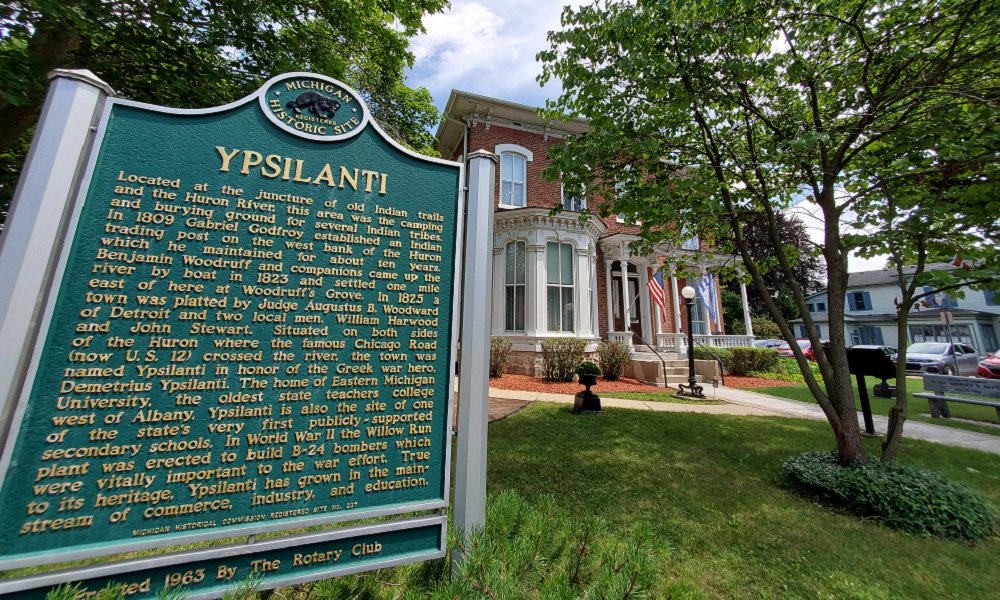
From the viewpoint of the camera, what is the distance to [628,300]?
55.8ft

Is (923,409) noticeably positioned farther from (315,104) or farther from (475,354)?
(315,104)

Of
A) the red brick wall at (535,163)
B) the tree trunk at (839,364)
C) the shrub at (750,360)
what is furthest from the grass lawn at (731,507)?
the shrub at (750,360)

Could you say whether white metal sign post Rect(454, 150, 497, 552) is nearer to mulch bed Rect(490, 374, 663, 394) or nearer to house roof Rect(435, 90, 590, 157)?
mulch bed Rect(490, 374, 663, 394)

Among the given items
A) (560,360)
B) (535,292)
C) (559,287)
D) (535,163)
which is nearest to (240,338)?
(560,360)

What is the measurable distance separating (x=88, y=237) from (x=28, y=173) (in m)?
0.34

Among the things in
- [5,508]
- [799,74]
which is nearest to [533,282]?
[799,74]

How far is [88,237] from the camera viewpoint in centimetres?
192

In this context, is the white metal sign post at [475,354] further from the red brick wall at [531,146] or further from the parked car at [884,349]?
the red brick wall at [531,146]

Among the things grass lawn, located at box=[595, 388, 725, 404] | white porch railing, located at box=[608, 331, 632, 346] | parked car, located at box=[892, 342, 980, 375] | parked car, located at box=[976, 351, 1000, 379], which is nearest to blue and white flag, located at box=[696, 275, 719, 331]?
white porch railing, located at box=[608, 331, 632, 346]

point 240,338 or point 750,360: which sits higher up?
point 240,338

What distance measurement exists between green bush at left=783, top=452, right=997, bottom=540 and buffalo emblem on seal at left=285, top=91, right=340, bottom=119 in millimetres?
6390

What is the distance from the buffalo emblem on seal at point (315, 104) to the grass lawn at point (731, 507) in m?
3.32

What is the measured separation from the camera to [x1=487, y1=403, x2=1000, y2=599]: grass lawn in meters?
2.95

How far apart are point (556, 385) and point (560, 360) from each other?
3.14ft
